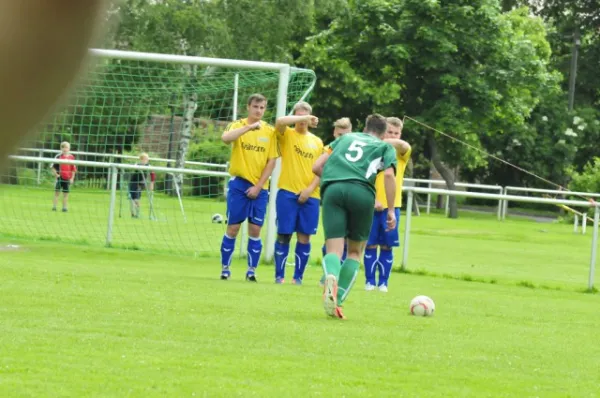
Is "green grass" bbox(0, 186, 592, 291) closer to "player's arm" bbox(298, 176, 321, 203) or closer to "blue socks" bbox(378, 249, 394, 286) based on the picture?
"blue socks" bbox(378, 249, 394, 286)

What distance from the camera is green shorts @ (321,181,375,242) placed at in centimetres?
973

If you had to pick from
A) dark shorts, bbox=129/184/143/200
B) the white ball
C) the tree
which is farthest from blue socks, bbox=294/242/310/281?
the tree

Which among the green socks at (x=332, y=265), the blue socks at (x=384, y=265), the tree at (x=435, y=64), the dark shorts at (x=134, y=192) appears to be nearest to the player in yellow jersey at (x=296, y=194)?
the blue socks at (x=384, y=265)

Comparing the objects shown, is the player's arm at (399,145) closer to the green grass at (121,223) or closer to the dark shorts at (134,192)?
the green grass at (121,223)

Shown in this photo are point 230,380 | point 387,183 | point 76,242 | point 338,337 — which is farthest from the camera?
point 76,242

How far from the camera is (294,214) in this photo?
13273 mm

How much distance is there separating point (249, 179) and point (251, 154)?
288 millimetres

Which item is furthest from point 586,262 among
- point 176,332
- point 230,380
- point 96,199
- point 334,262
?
point 230,380

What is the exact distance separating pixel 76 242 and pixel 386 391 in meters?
12.4

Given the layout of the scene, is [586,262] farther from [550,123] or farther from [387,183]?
[550,123]

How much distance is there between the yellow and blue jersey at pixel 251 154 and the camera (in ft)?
42.4

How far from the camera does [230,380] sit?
19.7 feet

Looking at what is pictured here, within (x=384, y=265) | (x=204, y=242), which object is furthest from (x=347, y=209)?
(x=204, y=242)

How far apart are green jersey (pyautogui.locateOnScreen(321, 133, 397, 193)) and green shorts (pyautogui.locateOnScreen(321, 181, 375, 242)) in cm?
6
